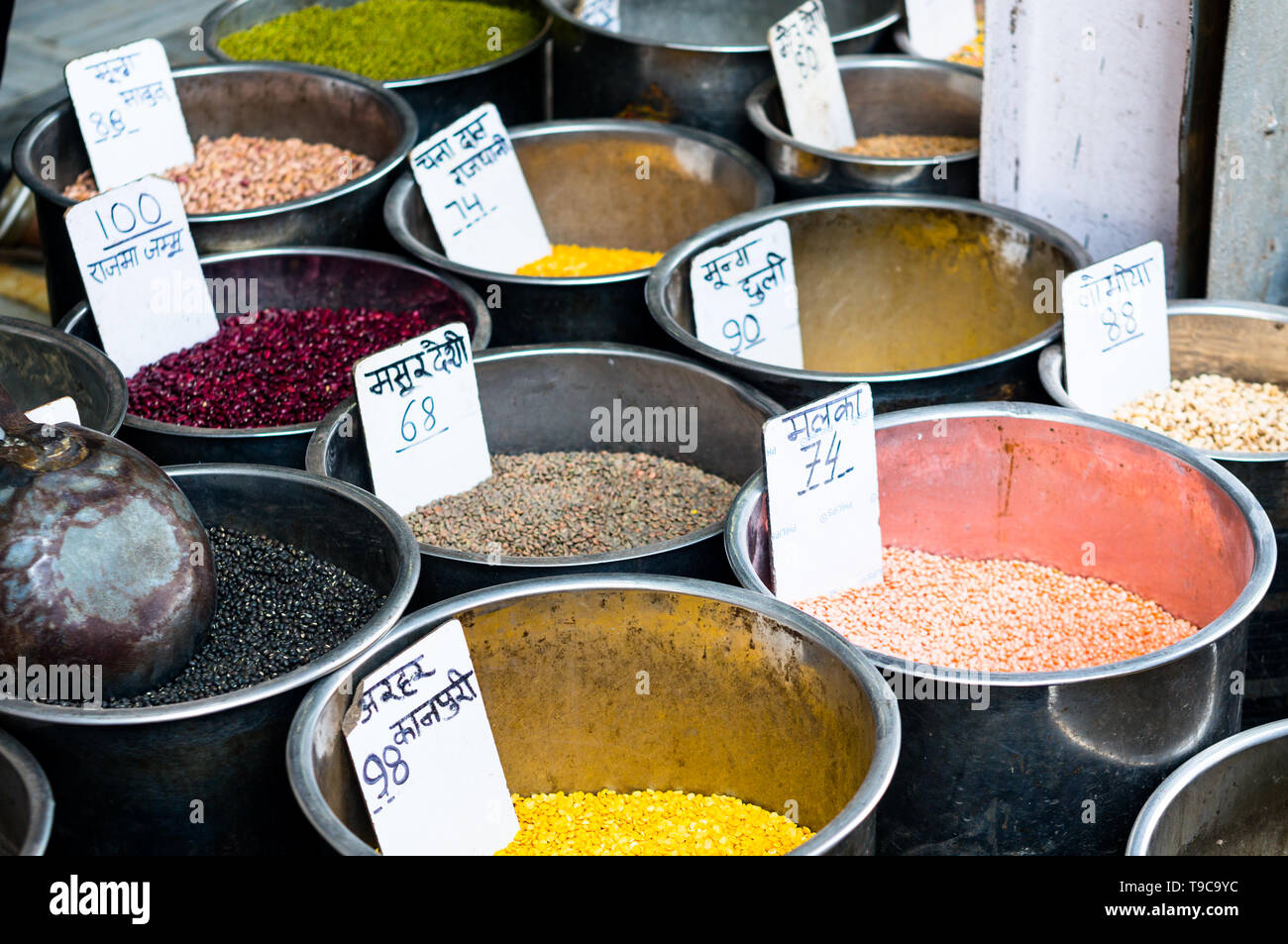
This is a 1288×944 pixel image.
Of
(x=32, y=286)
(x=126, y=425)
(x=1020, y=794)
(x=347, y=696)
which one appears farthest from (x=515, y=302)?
(x=32, y=286)

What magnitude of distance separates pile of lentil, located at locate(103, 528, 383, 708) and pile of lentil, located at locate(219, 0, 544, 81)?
60.2 inches

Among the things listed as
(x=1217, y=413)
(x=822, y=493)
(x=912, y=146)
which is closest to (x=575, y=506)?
(x=822, y=493)

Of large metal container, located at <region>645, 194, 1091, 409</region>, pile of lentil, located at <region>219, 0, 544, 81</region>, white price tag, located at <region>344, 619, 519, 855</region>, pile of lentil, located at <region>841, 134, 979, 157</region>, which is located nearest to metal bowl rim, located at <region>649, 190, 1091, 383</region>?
large metal container, located at <region>645, 194, 1091, 409</region>

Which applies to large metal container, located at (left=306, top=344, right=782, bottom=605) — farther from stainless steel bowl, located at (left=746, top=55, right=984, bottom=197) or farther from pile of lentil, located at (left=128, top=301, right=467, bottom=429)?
stainless steel bowl, located at (left=746, top=55, right=984, bottom=197)

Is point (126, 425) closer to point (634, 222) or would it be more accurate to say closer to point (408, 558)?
point (408, 558)

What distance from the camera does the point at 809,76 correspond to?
8.27 feet

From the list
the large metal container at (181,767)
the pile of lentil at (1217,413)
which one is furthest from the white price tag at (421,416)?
the pile of lentil at (1217,413)

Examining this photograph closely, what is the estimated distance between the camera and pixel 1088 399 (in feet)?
6.19

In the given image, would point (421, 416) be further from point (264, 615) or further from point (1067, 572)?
point (1067, 572)

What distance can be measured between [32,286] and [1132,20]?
2.36 m

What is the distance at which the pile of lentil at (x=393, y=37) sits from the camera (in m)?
2.92

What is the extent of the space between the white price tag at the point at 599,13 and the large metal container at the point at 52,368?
1.37m

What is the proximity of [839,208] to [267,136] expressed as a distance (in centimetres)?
114

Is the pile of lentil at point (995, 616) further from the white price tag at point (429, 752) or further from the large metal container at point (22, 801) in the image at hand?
the large metal container at point (22, 801)
